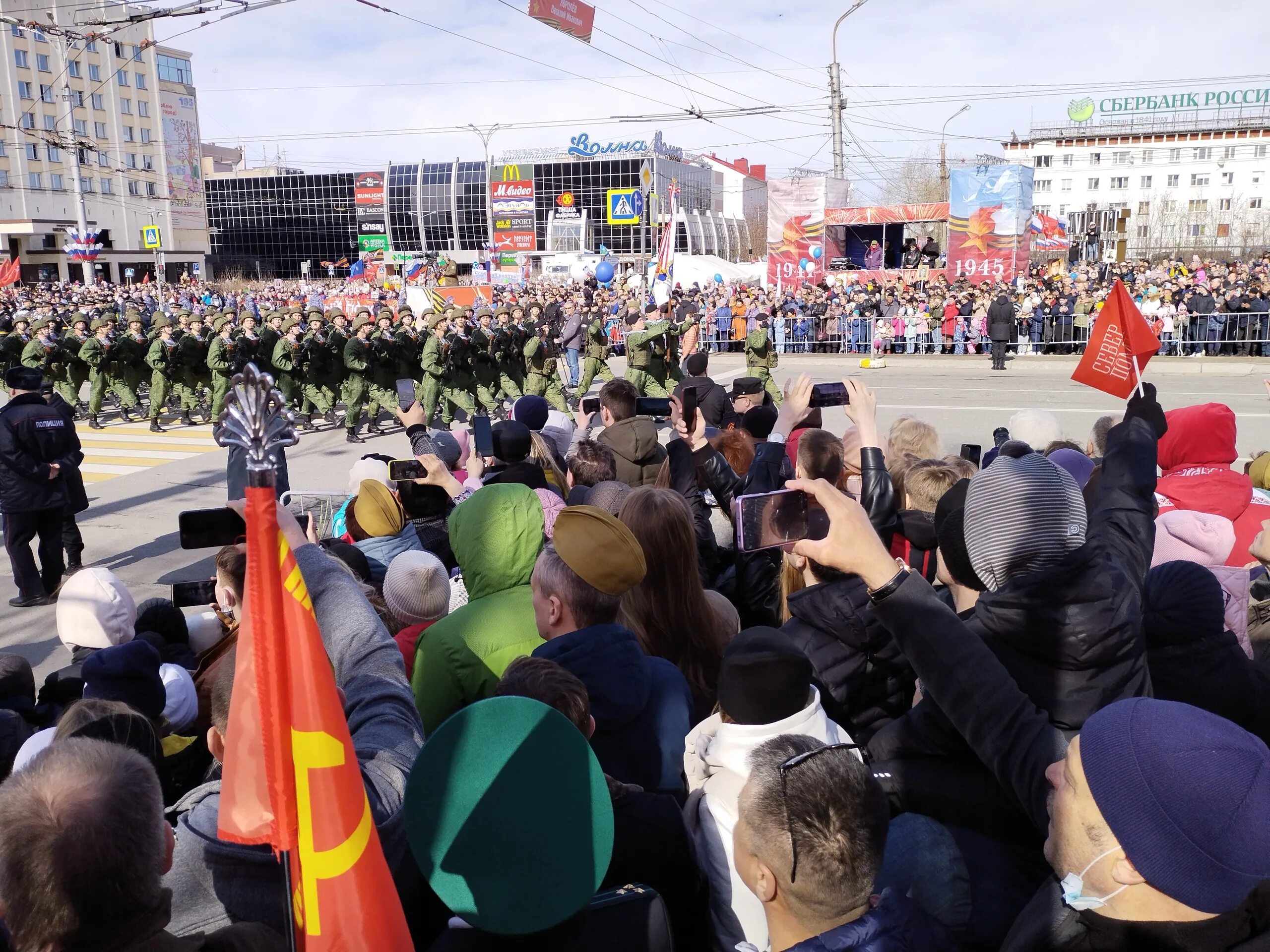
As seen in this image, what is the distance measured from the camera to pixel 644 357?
45.5 feet

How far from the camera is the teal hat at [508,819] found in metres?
1.64

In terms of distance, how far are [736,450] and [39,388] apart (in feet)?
17.4

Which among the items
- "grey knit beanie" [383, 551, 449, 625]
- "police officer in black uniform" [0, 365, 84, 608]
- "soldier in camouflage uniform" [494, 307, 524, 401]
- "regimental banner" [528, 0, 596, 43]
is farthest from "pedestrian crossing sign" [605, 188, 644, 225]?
"grey knit beanie" [383, 551, 449, 625]

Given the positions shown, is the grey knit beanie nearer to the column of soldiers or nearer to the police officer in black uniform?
the police officer in black uniform

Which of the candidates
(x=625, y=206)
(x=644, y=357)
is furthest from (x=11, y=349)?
(x=625, y=206)

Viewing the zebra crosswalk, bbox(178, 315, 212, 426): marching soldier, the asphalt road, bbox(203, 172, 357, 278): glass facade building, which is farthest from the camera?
bbox(203, 172, 357, 278): glass facade building

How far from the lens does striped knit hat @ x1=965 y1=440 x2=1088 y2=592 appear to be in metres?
2.00

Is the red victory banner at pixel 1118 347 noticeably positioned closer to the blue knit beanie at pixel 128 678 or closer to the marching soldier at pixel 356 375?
the blue knit beanie at pixel 128 678

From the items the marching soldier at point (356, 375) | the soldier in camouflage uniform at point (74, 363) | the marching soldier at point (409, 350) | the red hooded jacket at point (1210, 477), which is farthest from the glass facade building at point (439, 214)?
the red hooded jacket at point (1210, 477)

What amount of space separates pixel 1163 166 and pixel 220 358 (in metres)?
A: 91.1

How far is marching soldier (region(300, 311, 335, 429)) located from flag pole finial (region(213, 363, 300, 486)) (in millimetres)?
12586

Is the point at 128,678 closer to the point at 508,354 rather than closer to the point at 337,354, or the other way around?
the point at 337,354

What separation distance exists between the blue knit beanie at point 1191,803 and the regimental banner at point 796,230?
33.4 meters

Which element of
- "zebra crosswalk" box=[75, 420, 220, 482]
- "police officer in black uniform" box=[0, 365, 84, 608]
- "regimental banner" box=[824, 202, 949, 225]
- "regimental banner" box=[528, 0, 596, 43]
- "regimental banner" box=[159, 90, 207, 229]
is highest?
"regimental banner" box=[159, 90, 207, 229]
